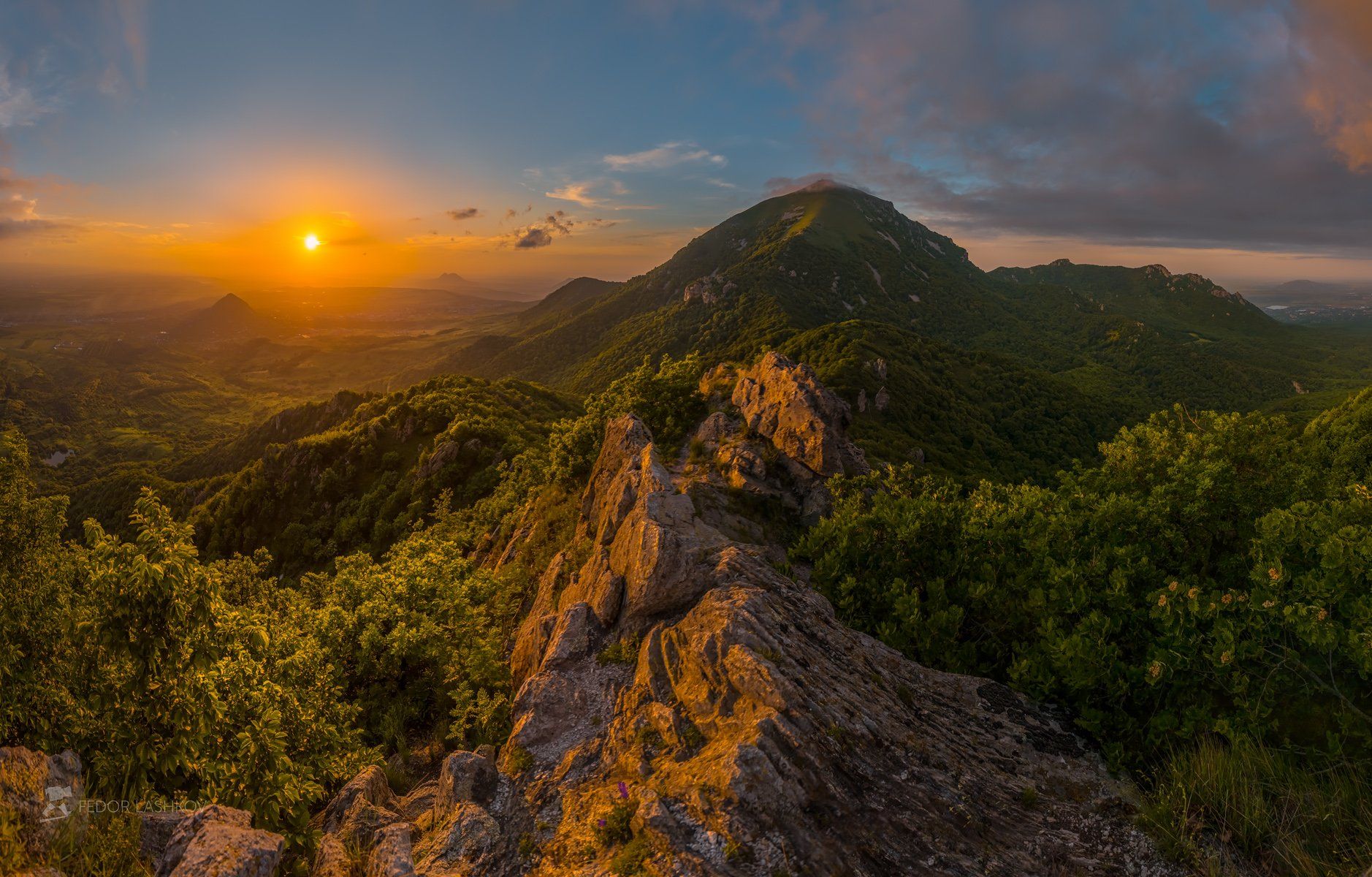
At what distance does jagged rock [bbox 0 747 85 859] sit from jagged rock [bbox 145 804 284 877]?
5.09 feet

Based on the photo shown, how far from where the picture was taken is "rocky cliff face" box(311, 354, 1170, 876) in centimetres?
1046

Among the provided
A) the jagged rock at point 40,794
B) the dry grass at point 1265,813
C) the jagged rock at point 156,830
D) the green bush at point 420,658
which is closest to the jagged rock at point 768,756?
the dry grass at point 1265,813

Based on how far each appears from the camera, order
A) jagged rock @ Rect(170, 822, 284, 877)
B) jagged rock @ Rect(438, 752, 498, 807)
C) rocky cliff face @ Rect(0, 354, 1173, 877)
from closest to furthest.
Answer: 1. jagged rock @ Rect(170, 822, 284, 877)
2. rocky cliff face @ Rect(0, 354, 1173, 877)
3. jagged rock @ Rect(438, 752, 498, 807)

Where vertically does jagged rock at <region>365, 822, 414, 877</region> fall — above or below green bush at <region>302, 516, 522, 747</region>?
above

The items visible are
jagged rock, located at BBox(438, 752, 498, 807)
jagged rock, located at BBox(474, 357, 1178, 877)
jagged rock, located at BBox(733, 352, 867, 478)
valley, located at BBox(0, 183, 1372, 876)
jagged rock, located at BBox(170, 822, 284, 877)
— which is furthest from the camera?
jagged rock, located at BBox(733, 352, 867, 478)

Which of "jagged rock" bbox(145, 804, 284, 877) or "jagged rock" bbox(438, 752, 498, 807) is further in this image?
"jagged rock" bbox(438, 752, 498, 807)

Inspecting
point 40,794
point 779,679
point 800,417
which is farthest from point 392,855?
point 800,417

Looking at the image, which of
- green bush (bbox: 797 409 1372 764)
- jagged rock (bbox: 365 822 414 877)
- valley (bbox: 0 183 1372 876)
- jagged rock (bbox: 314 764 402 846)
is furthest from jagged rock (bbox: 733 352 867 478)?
jagged rock (bbox: 365 822 414 877)

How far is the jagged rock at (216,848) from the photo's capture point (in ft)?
30.4

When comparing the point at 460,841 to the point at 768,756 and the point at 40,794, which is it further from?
the point at 40,794

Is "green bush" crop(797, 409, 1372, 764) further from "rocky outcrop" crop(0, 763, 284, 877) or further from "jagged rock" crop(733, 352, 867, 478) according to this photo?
"rocky outcrop" crop(0, 763, 284, 877)

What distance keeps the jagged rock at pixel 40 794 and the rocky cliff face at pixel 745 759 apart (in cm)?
549

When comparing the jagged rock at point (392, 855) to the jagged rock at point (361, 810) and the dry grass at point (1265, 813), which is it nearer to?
the jagged rock at point (361, 810)

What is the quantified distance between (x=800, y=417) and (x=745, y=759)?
3545cm
